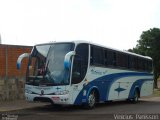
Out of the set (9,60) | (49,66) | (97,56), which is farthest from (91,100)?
(9,60)

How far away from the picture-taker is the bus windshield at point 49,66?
1781cm

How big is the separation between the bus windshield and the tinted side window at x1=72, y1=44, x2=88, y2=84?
0.47 m

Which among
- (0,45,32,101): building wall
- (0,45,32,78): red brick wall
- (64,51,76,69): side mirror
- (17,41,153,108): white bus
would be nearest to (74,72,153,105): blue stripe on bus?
(17,41,153,108): white bus

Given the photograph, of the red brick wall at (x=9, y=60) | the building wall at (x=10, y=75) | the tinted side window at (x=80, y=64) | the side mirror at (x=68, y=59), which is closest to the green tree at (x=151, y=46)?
the building wall at (x=10, y=75)

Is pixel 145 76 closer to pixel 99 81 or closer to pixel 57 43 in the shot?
pixel 99 81

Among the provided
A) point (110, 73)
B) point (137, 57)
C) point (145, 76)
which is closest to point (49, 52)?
point (110, 73)

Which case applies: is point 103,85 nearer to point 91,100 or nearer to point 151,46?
point 91,100

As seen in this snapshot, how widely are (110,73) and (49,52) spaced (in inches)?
188

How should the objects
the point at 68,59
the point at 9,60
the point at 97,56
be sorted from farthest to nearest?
the point at 9,60 → the point at 97,56 → the point at 68,59

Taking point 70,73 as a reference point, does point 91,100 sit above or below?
below

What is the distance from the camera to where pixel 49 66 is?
18.1 meters

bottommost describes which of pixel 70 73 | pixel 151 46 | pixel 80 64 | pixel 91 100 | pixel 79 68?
pixel 91 100

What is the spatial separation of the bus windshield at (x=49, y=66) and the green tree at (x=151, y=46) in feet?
137

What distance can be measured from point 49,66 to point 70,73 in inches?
38.7
